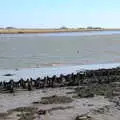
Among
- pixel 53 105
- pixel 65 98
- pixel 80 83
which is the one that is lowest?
pixel 53 105

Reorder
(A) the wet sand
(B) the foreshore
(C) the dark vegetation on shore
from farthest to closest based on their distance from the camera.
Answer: (C) the dark vegetation on shore, (A) the wet sand, (B) the foreshore

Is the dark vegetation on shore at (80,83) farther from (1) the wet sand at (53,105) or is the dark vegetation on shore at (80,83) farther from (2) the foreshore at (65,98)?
(1) the wet sand at (53,105)

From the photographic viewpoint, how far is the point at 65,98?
1792cm

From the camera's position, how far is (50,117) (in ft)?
48.0

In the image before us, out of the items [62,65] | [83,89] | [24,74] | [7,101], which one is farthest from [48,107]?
[62,65]

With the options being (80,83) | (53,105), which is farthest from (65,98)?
(80,83)

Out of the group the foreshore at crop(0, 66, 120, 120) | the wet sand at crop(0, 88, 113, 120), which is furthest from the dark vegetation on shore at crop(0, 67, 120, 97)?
the wet sand at crop(0, 88, 113, 120)

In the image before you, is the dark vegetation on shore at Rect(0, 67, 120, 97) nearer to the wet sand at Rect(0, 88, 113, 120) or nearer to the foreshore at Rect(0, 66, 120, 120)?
the foreshore at Rect(0, 66, 120, 120)

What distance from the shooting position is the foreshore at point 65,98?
14.9 metres

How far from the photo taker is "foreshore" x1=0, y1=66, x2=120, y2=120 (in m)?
14.9

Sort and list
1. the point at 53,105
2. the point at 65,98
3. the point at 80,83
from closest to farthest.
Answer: the point at 53,105 → the point at 65,98 → the point at 80,83

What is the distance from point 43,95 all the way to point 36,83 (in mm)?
2390

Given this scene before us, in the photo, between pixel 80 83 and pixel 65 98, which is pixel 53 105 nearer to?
pixel 65 98

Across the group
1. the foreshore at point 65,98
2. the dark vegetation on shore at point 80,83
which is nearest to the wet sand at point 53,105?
the foreshore at point 65,98
